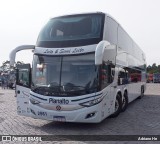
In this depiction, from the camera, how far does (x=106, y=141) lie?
805cm

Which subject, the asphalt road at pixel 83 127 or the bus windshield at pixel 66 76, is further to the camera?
the bus windshield at pixel 66 76

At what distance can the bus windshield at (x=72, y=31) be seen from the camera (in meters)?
9.95

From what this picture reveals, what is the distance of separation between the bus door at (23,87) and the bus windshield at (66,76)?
549 millimetres

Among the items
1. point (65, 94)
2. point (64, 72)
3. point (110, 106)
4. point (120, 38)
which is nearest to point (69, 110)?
point (65, 94)

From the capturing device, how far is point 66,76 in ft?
31.5

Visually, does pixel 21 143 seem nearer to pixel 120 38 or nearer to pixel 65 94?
pixel 65 94

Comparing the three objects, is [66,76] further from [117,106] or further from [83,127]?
[117,106]

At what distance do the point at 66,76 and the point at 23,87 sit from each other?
1.94 metres

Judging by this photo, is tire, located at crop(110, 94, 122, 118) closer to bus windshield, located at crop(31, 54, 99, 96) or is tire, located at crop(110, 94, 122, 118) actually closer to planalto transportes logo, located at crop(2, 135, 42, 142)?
bus windshield, located at crop(31, 54, 99, 96)

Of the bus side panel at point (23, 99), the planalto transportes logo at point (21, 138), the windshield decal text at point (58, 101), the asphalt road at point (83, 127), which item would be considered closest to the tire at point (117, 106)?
the asphalt road at point (83, 127)

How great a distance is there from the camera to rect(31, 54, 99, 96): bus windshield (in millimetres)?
9414

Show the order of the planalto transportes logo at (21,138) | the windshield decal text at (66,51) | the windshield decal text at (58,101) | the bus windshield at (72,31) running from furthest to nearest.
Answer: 1. the bus windshield at (72,31)
2. the windshield decal text at (66,51)
3. the windshield decal text at (58,101)
4. the planalto transportes logo at (21,138)

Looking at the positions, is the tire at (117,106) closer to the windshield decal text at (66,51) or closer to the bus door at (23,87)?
the windshield decal text at (66,51)

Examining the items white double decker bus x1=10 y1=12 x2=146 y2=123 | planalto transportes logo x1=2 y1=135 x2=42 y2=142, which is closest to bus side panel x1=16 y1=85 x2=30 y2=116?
white double decker bus x1=10 y1=12 x2=146 y2=123
